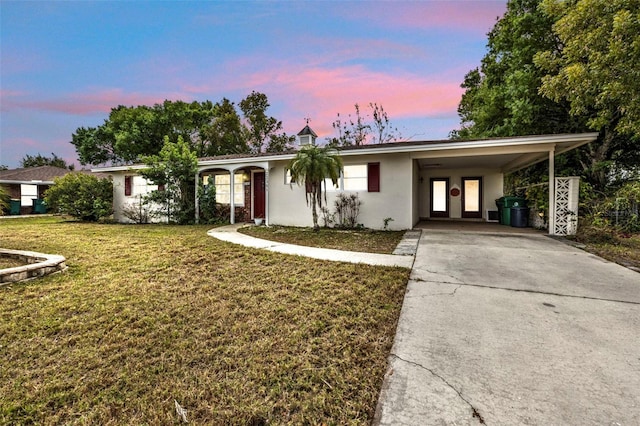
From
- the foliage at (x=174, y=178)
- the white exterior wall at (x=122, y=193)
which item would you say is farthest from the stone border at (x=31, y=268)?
the white exterior wall at (x=122, y=193)

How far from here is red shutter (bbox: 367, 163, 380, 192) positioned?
8.82 metres

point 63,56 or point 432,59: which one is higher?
point 63,56

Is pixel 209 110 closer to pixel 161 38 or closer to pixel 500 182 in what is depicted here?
pixel 161 38

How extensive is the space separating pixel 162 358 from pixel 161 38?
15.3 m

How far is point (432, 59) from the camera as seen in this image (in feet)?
38.3

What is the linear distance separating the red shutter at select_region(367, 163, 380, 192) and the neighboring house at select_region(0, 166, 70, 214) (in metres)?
21.1

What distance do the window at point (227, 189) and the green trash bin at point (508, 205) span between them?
10147 mm

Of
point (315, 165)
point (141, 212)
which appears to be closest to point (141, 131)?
point (141, 212)

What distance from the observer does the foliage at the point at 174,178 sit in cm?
1070

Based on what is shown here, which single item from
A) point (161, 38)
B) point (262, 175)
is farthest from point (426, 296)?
point (161, 38)

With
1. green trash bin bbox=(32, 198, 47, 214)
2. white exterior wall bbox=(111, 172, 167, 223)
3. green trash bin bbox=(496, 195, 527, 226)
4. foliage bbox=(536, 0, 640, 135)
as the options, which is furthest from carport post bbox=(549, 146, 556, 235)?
green trash bin bbox=(32, 198, 47, 214)

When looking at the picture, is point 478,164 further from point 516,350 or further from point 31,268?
point 31,268

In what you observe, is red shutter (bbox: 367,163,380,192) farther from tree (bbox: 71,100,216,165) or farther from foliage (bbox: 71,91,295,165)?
tree (bbox: 71,100,216,165)

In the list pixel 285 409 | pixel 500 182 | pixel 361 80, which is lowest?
pixel 285 409
